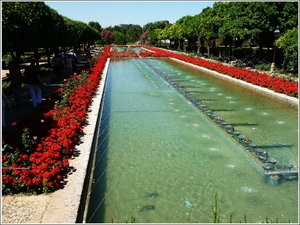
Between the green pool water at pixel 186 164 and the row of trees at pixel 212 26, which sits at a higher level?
the row of trees at pixel 212 26

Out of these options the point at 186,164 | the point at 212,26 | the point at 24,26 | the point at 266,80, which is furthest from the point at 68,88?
the point at 212,26

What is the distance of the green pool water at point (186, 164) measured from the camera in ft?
15.9

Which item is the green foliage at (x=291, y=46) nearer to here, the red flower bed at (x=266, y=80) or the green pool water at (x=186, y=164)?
the red flower bed at (x=266, y=80)

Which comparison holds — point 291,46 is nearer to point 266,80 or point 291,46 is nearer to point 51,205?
point 266,80

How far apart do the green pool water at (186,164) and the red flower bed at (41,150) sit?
74 centimetres

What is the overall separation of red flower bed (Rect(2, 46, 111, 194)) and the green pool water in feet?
2.44

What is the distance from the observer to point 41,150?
573cm

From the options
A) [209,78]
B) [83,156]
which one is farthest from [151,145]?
[209,78]

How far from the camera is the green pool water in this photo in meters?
4.84

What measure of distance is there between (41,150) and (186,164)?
2.95 metres

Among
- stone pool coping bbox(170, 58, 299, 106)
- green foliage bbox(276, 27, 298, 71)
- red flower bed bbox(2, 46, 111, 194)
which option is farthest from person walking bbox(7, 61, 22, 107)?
green foliage bbox(276, 27, 298, 71)

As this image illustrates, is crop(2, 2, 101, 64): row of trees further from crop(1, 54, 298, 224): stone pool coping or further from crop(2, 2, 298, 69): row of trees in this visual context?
crop(1, 54, 298, 224): stone pool coping

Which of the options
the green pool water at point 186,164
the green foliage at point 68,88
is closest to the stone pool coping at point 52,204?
the green pool water at point 186,164

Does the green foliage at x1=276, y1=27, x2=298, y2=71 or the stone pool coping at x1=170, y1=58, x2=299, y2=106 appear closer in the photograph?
the stone pool coping at x1=170, y1=58, x2=299, y2=106
